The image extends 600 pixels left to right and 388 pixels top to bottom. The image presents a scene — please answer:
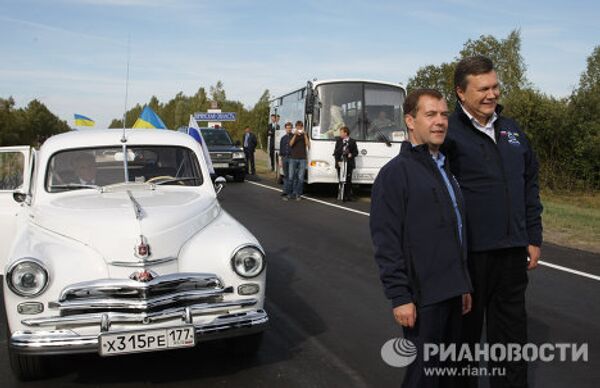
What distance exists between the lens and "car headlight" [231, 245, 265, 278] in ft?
15.5

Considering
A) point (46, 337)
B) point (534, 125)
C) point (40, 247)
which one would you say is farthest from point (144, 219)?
point (534, 125)

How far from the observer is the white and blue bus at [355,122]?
57.0ft

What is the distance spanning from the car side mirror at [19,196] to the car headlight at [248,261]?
2.35 metres

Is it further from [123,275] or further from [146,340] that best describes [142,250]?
[146,340]

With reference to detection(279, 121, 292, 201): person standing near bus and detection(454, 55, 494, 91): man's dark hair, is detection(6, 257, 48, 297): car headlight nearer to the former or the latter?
detection(454, 55, 494, 91): man's dark hair

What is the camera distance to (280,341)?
5.43m

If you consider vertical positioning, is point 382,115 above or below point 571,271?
above

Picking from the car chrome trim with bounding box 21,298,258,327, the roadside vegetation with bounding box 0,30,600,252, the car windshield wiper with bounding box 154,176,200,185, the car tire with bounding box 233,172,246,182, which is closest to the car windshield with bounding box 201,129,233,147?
the car tire with bounding box 233,172,246,182

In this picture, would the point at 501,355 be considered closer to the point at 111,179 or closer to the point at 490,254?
the point at 490,254

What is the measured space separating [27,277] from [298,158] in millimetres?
12732

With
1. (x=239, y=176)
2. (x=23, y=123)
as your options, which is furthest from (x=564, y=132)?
(x=23, y=123)

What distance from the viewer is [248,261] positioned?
4793 mm

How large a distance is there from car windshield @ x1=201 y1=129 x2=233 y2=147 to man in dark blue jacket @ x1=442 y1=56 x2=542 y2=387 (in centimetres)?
2148

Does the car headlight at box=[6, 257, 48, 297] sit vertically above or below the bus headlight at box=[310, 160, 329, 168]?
below
